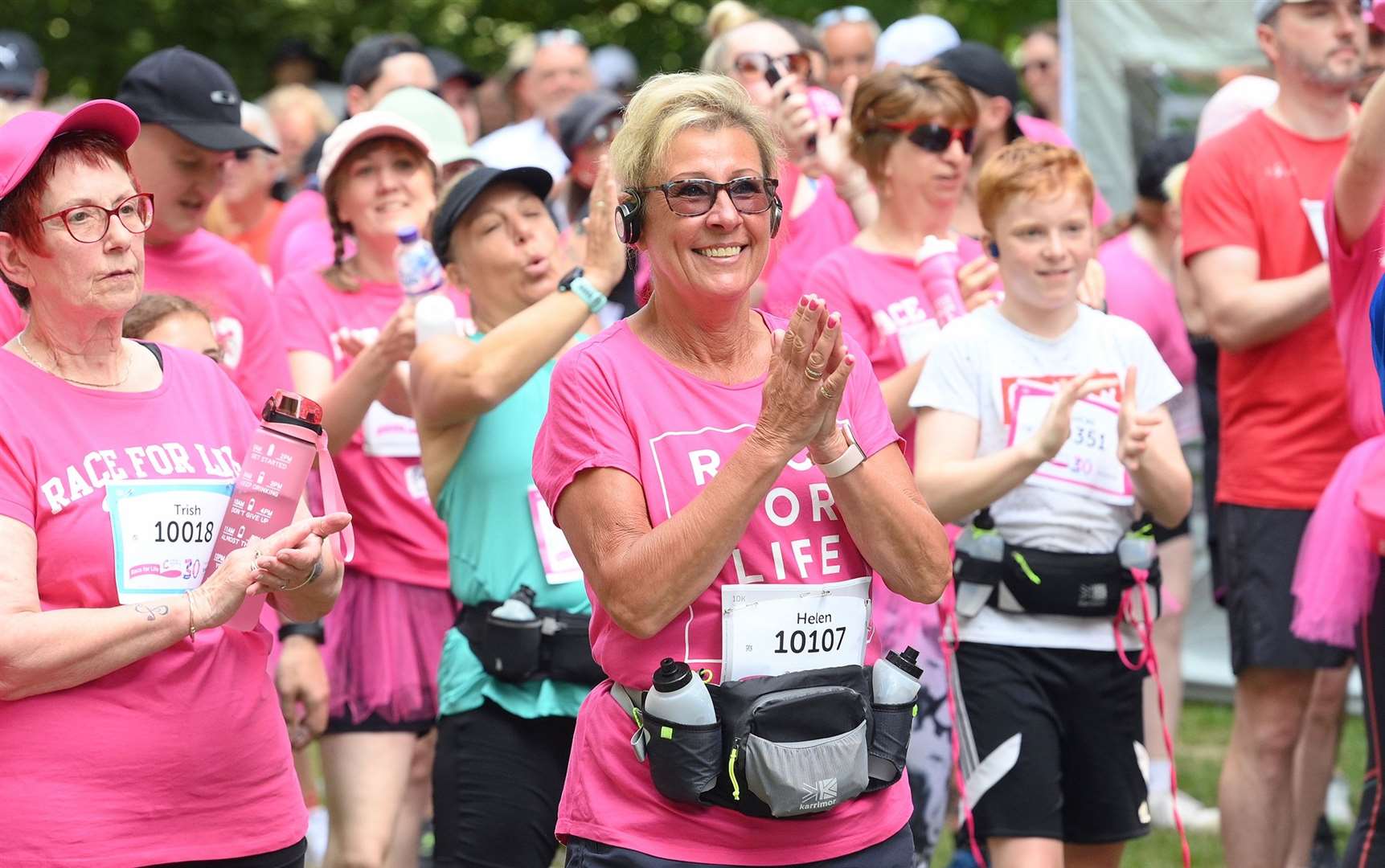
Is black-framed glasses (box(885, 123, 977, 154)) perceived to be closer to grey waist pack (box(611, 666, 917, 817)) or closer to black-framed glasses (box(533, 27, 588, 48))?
grey waist pack (box(611, 666, 917, 817))

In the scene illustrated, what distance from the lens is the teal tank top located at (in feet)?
14.4

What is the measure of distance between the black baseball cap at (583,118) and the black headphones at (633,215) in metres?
3.70

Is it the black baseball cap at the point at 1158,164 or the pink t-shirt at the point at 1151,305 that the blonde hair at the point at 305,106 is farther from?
the pink t-shirt at the point at 1151,305

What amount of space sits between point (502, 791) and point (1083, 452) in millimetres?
1661

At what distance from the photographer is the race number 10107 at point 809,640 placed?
3.16 metres

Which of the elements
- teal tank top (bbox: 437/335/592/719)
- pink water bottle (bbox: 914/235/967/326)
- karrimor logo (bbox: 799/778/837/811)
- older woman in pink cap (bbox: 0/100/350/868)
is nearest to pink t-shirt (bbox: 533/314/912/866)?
karrimor logo (bbox: 799/778/837/811)

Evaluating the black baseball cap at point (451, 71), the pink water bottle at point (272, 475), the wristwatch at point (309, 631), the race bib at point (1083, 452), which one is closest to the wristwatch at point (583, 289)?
the race bib at point (1083, 452)

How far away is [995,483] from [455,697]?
1410mm

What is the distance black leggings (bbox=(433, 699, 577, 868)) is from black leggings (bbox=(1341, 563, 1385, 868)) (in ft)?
6.31

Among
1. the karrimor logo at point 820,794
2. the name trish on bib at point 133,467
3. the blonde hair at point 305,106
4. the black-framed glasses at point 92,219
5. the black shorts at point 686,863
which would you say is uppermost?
the blonde hair at point 305,106

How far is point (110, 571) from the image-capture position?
3252 mm

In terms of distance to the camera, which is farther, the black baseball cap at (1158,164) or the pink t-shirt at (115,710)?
the black baseball cap at (1158,164)

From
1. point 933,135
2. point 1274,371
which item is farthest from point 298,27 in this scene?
point 1274,371

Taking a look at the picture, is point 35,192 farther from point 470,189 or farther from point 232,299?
point 232,299
